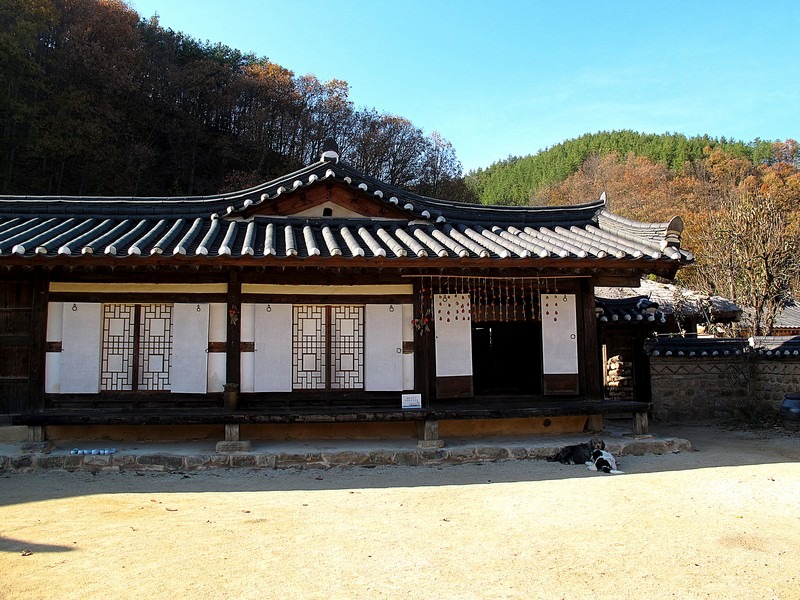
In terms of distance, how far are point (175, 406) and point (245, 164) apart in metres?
23.4

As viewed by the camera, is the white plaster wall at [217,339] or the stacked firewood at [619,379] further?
the stacked firewood at [619,379]

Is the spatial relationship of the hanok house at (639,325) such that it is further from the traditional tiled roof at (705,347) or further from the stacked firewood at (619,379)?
the traditional tiled roof at (705,347)

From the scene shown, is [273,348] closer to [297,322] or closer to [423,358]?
[297,322]

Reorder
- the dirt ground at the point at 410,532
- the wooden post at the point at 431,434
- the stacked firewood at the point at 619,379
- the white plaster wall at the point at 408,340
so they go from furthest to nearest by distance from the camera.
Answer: the stacked firewood at the point at 619,379, the white plaster wall at the point at 408,340, the wooden post at the point at 431,434, the dirt ground at the point at 410,532

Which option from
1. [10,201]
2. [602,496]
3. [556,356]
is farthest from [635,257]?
[10,201]

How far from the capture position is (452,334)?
9680 mm

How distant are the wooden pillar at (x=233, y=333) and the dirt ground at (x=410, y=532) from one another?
167 cm

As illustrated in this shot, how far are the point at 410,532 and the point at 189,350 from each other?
5.23m

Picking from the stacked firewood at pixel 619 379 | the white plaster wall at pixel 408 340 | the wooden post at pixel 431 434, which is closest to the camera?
the wooden post at pixel 431 434

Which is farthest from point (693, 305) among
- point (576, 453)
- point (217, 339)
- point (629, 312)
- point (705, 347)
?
point (217, 339)

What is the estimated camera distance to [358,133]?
33.3 metres

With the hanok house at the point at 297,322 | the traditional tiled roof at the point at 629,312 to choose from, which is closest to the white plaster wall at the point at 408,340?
the hanok house at the point at 297,322

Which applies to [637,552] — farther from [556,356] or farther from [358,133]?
[358,133]

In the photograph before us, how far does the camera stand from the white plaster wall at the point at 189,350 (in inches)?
357
